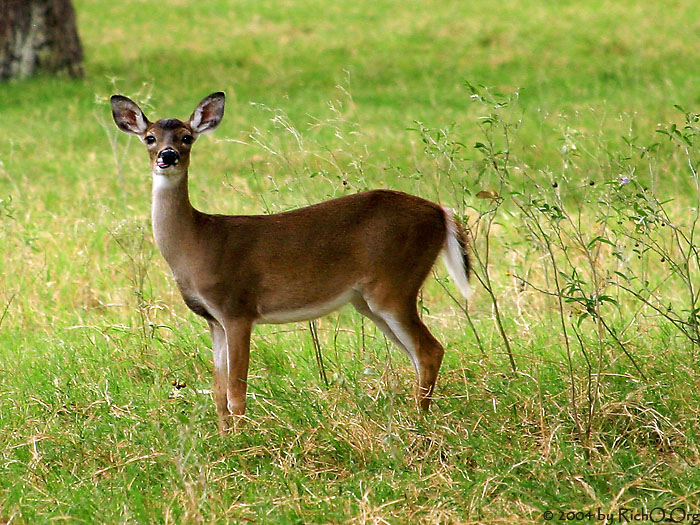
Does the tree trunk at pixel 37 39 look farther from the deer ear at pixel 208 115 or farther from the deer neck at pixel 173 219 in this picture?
the deer neck at pixel 173 219

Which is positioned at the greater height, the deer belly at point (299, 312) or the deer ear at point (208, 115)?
the deer ear at point (208, 115)

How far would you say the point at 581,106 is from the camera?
11992 mm

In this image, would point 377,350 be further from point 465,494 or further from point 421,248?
point 465,494

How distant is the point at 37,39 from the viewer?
1506 cm

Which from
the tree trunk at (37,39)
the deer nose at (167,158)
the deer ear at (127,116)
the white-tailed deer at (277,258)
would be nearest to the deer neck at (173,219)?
the white-tailed deer at (277,258)

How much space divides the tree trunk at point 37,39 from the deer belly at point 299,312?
1111cm

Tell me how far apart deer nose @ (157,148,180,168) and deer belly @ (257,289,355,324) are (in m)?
0.71

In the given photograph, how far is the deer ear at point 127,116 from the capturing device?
4.79m

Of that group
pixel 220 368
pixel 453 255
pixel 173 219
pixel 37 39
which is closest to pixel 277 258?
pixel 173 219

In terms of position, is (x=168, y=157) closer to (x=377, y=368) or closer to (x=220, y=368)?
(x=220, y=368)

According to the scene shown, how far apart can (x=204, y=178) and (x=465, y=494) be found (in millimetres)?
6281

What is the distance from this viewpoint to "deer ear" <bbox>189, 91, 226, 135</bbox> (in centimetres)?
481

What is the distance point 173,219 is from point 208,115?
0.49 meters

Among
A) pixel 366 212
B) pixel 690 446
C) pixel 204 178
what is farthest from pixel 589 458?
pixel 204 178
